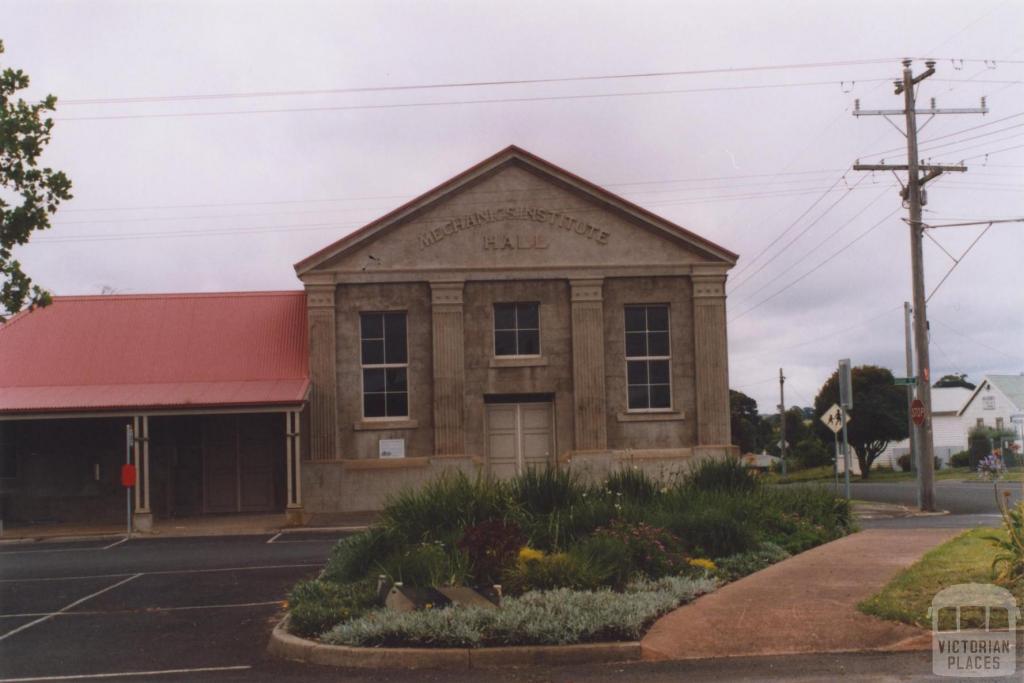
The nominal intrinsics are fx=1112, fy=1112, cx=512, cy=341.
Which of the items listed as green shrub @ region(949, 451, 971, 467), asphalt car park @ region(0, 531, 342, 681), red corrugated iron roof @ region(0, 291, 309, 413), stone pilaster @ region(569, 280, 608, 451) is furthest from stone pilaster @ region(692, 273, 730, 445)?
green shrub @ region(949, 451, 971, 467)

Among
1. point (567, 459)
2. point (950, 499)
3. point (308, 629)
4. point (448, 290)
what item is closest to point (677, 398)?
point (567, 459)

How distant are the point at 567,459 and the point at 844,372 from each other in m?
→ 6.86

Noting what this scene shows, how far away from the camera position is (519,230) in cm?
2648

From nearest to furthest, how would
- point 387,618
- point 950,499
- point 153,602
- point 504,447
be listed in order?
point 387,618 → point 153,602 → point 504,447 → point 950,499

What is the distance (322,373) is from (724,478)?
39.2 ft

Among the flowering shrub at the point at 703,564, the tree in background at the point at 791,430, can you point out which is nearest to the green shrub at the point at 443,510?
the flowering shrub at the point at 703,564

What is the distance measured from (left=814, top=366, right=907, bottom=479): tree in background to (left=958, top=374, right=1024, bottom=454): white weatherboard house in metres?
15.8

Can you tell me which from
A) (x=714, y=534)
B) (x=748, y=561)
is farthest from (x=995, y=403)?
(x=748, y=561)

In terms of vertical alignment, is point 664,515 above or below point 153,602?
above

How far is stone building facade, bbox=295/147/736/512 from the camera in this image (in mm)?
25953

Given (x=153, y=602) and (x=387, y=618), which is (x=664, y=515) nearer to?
(x=387, y=618)

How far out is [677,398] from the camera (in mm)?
26547

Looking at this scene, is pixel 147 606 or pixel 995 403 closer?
pixel 147 606

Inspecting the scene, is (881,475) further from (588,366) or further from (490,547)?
(490,547)
